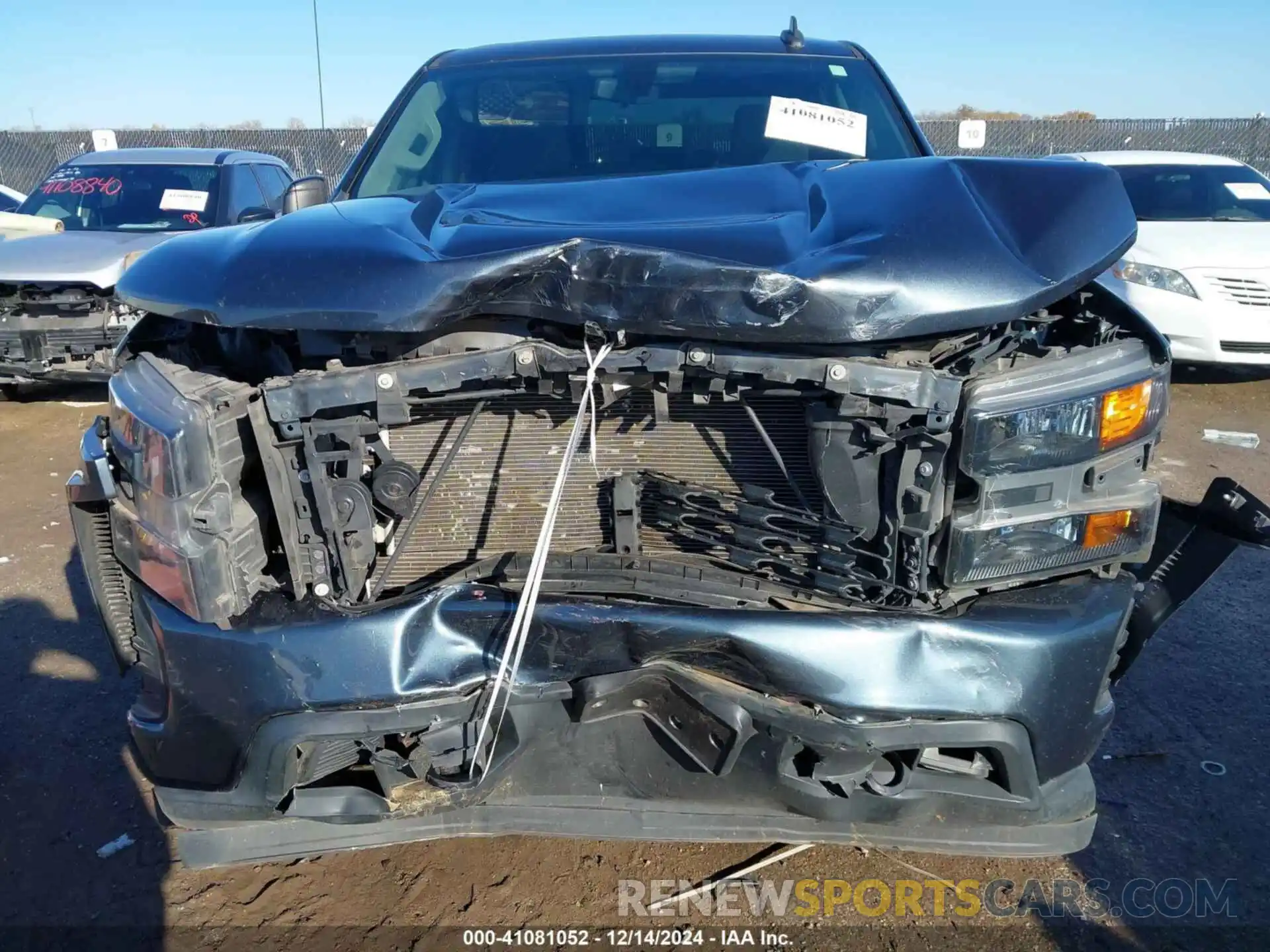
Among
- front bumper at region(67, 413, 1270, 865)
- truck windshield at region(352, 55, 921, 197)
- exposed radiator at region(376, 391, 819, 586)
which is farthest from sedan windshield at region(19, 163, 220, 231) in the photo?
exposed radiator at region(376, 391, 819, 586)

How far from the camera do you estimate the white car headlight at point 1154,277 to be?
630 cm

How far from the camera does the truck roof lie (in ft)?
10.7

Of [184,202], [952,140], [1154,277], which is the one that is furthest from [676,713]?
[952,140]

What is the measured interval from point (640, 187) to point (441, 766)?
1341mm

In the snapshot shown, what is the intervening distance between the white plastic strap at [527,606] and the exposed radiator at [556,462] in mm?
152

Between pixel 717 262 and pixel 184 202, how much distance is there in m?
6.84

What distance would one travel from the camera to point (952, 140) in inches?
755

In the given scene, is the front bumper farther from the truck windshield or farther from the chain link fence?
the chain link fence

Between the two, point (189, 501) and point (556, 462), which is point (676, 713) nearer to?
point (556, 462)

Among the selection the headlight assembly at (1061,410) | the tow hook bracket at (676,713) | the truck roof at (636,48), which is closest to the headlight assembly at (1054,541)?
the headlight assembly at (1061,410)

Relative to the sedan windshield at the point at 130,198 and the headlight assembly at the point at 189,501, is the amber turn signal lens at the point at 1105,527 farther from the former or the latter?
the sedan windshield at the point at 130,198

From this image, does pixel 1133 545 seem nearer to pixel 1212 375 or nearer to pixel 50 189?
pixel 1212 375

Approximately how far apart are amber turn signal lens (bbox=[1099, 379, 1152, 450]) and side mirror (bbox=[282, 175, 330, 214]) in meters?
2.44

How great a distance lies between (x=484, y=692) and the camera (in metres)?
1.79
